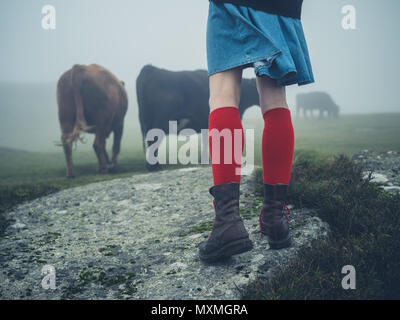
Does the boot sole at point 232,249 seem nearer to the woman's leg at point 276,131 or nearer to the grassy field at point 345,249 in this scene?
the grassy field at point 345,249

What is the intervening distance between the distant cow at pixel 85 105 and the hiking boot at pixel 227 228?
4079 mm

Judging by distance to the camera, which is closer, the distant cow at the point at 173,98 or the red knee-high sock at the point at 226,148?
the red knee-high sock at the point at 226,148

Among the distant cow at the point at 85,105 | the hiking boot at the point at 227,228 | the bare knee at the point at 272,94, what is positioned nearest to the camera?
the hiking boot at the point at 227,228

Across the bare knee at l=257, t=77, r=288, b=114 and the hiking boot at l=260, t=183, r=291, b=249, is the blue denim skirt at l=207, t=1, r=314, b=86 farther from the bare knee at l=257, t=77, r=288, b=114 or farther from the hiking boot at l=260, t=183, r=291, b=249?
the hiking boot at l=260, t=183, r=291, b=249

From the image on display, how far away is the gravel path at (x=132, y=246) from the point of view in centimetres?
151

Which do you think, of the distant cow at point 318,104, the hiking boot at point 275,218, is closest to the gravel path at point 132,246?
the hiking boot at point 275,218

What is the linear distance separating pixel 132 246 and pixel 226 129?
1046 millimetres

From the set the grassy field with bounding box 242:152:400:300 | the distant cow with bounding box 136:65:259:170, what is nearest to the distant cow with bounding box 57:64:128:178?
the distant cow with bounding box 136:65:259:170

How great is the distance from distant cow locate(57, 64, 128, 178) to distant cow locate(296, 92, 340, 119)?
17941 millimetres
